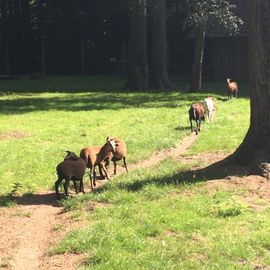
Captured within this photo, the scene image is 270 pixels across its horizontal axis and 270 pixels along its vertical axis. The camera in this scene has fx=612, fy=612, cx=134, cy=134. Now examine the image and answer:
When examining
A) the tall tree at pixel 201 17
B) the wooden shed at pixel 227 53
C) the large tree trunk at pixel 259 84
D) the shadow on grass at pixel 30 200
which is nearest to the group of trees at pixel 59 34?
the wooden shed at pixel 227 53

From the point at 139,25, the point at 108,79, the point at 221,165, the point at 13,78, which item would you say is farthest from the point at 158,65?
the point at 221,165

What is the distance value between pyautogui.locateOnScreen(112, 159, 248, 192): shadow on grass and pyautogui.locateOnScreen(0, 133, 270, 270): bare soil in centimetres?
5

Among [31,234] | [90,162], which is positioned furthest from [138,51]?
[31,234]

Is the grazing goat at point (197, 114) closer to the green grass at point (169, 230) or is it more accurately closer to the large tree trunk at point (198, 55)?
the green grass at point (169, 230)

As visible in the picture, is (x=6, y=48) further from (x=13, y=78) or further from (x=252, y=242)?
(x=252, y=242)

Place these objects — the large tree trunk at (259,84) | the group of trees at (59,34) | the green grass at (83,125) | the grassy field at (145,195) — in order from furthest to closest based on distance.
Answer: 1. the group of trees at (59,34)
2. the green grass at (83,125)
3. the large tree trunk at (259,84)
4. the grassy field at (145,195)

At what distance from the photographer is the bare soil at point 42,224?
645cm

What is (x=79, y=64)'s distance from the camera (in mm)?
42750

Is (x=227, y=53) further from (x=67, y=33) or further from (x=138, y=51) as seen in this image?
(x=67, y=33)

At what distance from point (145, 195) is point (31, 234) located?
1.93m

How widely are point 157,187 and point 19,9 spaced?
123 ft

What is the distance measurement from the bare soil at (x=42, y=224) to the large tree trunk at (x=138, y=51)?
1819 cm

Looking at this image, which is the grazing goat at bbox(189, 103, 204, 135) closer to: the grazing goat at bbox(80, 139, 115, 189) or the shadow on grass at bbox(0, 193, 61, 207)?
the grazing goat at bbox(80, 139, 115, 189)

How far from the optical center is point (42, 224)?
26.0ft
